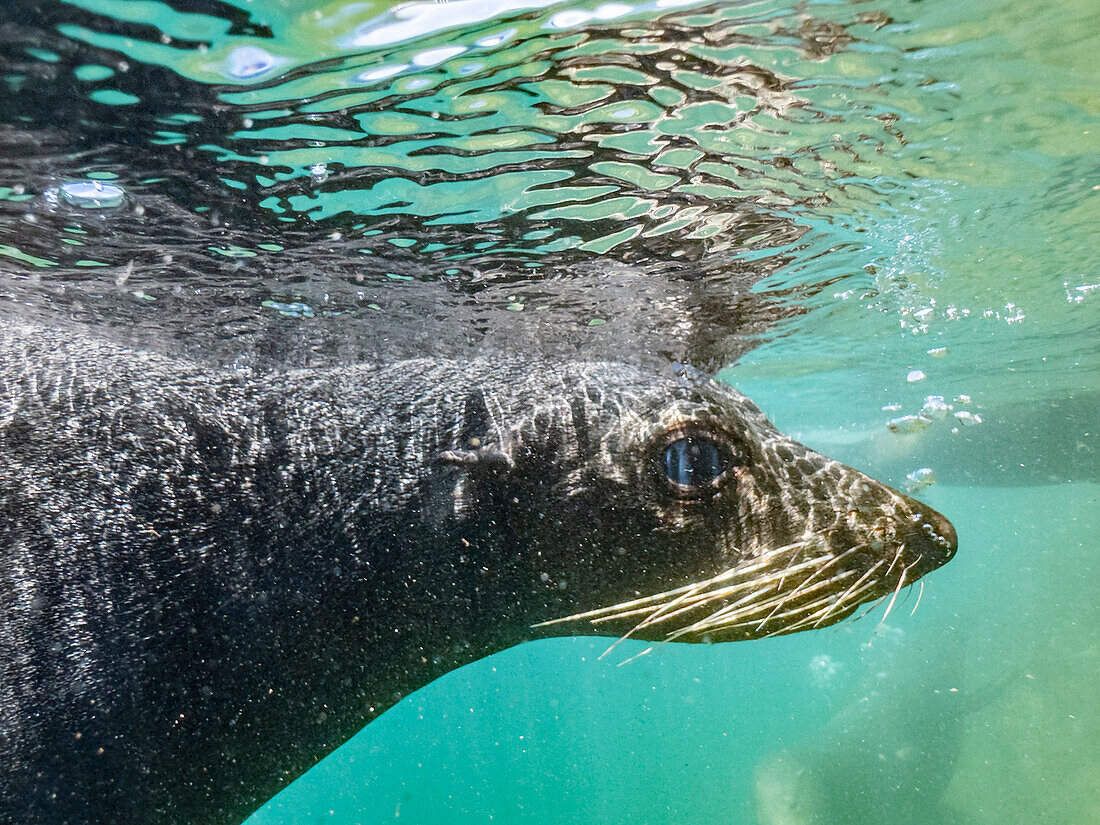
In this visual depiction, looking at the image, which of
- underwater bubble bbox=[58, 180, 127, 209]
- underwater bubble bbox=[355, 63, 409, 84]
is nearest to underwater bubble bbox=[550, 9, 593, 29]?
underwater bubble bbox=[355, 63, 409, 84]

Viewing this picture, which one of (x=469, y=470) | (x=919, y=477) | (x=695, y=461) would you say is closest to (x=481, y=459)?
(x=469, y=470)

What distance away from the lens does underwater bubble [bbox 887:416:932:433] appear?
22.8 m

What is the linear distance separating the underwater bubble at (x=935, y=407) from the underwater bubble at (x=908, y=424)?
0.26m

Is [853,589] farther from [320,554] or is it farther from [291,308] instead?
[291,308]

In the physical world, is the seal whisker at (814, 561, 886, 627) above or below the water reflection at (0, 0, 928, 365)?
below

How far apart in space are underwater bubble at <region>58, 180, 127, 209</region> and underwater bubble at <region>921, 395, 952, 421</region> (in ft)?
77.1

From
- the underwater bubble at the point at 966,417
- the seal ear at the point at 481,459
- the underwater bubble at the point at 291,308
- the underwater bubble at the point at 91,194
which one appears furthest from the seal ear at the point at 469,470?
the underwater bubble at the point at 966,417

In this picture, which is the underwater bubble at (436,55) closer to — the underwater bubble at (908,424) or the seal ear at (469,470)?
the seal ear at (469,470)

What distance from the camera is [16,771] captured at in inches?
81.0

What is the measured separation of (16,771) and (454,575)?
152 cm

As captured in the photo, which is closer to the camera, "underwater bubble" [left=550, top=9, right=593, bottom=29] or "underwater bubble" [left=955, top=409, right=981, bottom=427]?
"underwater bubble" [left=550, top=9, right=593, bottom=29]

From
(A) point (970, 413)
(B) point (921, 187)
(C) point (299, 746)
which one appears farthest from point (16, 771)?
(A) point (970, 413)

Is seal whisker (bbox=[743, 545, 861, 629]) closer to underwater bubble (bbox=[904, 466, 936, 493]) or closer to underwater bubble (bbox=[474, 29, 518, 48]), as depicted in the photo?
underwater bubble (bbox=[474, 29, 518, 48])

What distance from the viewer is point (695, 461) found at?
250 centimetres
